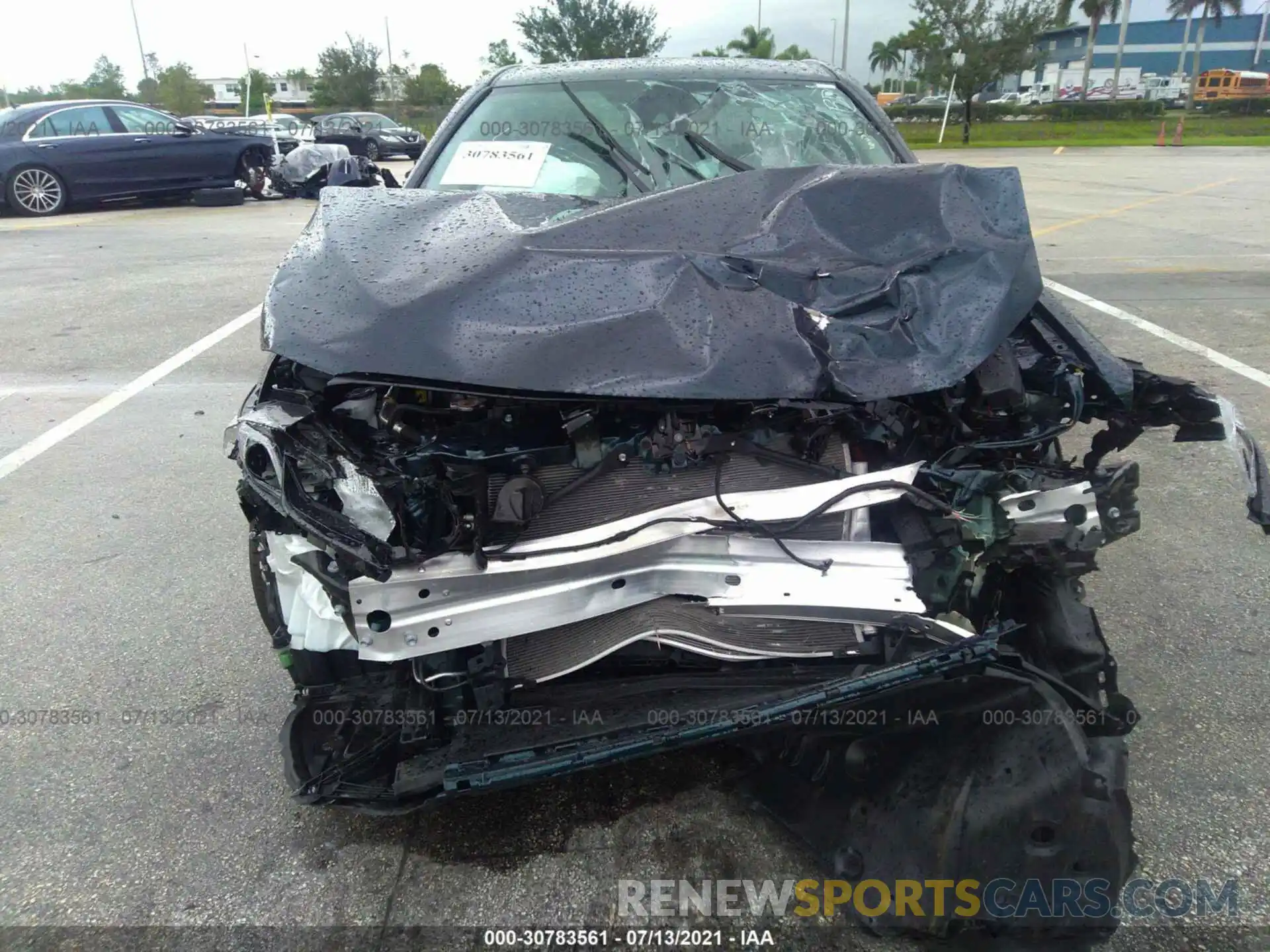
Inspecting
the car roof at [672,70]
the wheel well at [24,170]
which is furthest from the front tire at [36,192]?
the car roof at [672,70]

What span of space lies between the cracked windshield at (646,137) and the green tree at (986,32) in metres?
33.1

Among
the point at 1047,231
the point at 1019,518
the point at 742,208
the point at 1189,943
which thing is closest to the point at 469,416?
the point at 742,208

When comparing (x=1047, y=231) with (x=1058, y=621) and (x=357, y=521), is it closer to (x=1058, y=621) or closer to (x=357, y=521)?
(x=1058, y=621)

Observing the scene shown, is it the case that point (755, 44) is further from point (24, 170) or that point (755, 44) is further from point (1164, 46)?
point (1164, 46)

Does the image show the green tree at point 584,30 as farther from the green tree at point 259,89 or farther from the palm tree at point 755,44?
the green tree at point 259,89

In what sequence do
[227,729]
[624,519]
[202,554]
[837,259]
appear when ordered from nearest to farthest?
[624,519]
[837,259]
[227,729]
[202,554]

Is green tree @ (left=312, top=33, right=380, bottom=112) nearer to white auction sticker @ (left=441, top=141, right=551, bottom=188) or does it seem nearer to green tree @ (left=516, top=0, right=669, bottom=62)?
green tree @ (left=516, top=0, right=669, bottom=62)

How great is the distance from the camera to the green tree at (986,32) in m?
32.9

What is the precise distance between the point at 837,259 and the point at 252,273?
841 cm

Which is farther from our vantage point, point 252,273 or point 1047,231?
point 1047,231

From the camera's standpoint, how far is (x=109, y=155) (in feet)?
43.8

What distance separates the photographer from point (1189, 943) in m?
1.94

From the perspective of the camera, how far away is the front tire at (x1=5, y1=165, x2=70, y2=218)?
12.9 meters

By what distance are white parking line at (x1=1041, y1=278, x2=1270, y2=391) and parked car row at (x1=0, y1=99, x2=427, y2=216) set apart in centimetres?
1089
